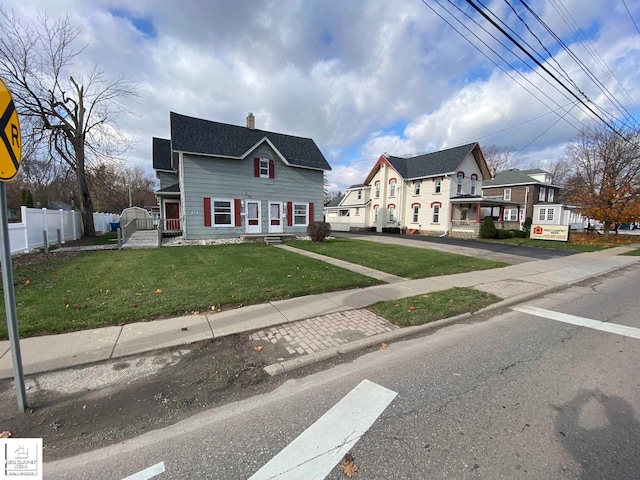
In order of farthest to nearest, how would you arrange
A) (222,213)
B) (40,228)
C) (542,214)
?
(542,214) < (222,213) < (40,228)

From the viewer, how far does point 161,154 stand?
919 inches

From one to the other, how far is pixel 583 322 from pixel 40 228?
2028 cm

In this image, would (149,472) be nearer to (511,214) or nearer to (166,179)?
(166,179)

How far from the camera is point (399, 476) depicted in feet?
6.59

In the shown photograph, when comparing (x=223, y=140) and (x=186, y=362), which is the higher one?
(x=223, y=140)

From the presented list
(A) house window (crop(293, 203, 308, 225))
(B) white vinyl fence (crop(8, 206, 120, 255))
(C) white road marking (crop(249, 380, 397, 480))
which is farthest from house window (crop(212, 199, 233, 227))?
(C) white road marking (crop(249, 380, 397, 480))

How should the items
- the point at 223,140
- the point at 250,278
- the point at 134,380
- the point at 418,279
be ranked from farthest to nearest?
the point at 223,140, the point at 418,279, the point at 250,278, the point at 134,380

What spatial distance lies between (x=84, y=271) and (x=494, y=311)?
36.1 feet

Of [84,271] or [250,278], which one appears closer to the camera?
[250,278]

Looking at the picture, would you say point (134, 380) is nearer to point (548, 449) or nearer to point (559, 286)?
point (548, 449)

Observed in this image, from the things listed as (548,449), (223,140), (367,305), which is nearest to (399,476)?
(548,449)

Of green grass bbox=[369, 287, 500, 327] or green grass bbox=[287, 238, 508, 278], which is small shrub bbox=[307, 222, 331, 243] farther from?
green grass bbox=[369, 287, 500, 327]

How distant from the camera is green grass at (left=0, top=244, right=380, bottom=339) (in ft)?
16.0

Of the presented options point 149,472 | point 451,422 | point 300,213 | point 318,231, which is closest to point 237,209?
point 300,213
